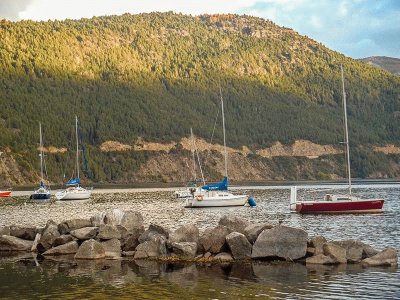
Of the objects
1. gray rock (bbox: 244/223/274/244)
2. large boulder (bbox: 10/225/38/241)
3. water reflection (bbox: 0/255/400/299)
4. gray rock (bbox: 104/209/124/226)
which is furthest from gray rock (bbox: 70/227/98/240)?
gray rock (bbox: 244/223/274/244)

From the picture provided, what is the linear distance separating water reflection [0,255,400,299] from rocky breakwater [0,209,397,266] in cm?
106

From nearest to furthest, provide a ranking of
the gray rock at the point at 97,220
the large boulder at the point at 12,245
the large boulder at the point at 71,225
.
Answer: the large boulder at the point at 71,225
the large boulder at the point at 12,245
the gray rock at the point at 97,220

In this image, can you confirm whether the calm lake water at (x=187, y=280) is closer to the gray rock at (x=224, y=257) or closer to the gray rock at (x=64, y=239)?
the gray rock at (x=224, y=257)

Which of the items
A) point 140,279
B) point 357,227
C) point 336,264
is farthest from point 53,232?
point 357,227

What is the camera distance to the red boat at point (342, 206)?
242 feet

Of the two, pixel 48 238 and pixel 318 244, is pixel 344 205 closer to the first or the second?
pixel 318 244

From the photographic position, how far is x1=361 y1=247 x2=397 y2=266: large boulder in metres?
33.5

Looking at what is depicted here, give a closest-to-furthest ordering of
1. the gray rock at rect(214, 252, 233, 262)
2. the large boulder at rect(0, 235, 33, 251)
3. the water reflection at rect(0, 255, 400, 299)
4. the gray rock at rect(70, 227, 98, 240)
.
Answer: the water reflection at rect(0, 255, 400, 299) → the gray rock at rect(214, 252, 233, 262) → the gray rock at rect(70, 227, 98, 240) → the large boulder at rect(0, 235, 33, 251)

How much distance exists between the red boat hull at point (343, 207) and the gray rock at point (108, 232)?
3884 centimetres

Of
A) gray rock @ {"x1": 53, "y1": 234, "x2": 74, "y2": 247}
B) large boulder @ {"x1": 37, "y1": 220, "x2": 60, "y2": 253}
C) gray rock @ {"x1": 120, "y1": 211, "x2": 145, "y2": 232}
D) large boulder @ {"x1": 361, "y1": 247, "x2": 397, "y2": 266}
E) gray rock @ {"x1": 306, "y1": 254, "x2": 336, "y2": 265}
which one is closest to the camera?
large boulder @ {"x1": 361, "y1": 247, "x2": 397, "y2": 266}

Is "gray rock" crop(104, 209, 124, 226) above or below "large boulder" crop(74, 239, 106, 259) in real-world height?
above

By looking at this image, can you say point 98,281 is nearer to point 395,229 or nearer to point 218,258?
point 218,258

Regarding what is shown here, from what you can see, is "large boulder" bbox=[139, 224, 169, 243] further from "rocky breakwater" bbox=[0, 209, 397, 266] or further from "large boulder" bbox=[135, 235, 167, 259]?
"large boulder" bbox=[135, 235, 167, 259]

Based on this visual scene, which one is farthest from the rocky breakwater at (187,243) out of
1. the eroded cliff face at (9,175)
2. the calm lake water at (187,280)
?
the eroded cliff face at (9,175)
